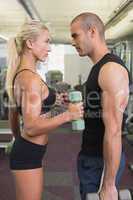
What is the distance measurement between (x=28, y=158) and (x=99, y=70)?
0.58m

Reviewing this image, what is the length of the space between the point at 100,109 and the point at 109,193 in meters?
0.37

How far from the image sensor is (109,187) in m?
1.45

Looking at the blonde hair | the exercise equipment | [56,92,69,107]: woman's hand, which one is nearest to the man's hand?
the exercise equipment

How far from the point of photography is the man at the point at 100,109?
1418mm

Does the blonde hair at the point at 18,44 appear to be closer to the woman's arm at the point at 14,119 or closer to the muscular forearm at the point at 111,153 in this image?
the woman's arm at the point at 14,119

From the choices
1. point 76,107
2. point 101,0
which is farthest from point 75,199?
point 101,0

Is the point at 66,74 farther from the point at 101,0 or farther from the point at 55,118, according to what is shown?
the point at 55,118

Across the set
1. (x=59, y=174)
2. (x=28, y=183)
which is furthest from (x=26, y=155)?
(x=59, y=174)

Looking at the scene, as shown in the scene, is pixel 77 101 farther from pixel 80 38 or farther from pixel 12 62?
pixel 12 62

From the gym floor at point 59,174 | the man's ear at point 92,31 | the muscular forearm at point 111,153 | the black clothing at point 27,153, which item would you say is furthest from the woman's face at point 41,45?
the gym floor at point 59,174

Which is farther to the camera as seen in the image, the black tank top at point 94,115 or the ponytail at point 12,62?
the ponytail at point 12,62

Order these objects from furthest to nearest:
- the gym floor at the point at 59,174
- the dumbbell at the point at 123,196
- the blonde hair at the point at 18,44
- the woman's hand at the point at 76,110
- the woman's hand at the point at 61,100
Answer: the gym floor at the point at 59,174, the woman's hand at the point at 61,100, the blonde hair at the point at 18,44, the woman's hand at the point at 76,110, the dumbbell at the point at 123,196

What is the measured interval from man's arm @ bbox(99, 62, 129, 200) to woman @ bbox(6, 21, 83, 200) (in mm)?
251

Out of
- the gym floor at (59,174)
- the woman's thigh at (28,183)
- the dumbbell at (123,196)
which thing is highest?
the dumbbell at (123,196)
